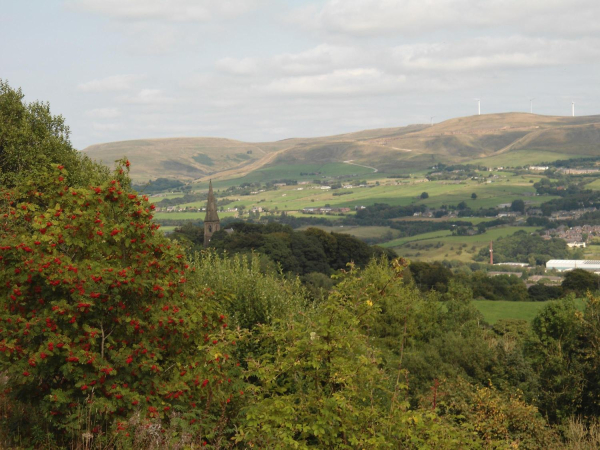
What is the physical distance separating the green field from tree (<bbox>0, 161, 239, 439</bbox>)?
62.9 meters

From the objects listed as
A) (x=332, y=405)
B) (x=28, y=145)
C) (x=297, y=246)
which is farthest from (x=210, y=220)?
(x=332, y=405)

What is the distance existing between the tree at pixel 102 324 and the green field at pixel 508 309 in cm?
6293

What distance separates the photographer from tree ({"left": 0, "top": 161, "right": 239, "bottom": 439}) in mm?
9938

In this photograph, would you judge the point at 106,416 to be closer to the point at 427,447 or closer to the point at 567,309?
the point at 427,447

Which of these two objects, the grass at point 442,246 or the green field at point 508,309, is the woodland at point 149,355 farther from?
the grass at point 442,246

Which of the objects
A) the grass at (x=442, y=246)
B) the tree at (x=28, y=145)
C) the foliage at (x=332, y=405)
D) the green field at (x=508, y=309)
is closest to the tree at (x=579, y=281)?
the green field at (x=508, y=309)

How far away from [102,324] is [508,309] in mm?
75310

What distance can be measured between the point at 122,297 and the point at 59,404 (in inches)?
80.7

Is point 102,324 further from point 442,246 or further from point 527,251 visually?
point 527,251

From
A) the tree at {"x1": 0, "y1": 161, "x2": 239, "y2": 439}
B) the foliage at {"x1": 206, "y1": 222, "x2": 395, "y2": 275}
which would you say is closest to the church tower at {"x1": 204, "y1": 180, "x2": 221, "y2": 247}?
the foliage at {"x1": 206, "y1": 222, "x2": 395, "y2": 275}

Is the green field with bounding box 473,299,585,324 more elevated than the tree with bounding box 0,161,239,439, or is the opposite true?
the tree with bounding box 0,161,239,439

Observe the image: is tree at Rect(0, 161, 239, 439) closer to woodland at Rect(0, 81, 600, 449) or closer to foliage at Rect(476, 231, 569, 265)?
woodland at Rect(0, 81, 600, 449)

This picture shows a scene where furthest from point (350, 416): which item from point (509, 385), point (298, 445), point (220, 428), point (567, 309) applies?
point (567, 309)

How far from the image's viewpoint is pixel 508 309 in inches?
3110
